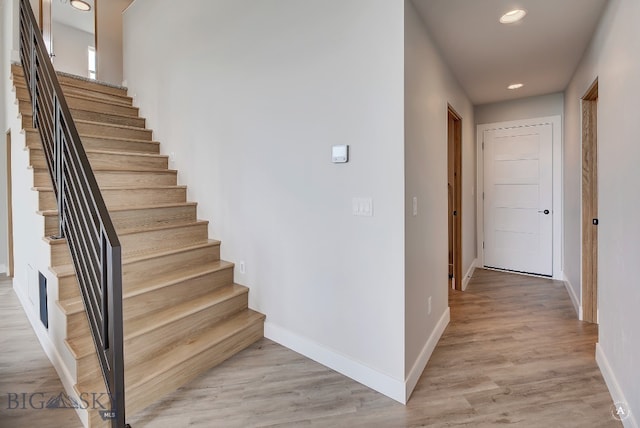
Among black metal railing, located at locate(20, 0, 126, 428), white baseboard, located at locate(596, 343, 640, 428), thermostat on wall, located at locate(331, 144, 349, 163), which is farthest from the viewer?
thermostat on wall, located at locate(331, 144, 349, 163)

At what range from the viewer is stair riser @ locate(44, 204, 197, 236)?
2691mm

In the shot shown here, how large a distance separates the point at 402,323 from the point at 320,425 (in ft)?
2.29

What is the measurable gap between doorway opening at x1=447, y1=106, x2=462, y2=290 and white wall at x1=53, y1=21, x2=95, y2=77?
20.6 ft

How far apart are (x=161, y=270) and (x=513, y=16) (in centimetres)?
305

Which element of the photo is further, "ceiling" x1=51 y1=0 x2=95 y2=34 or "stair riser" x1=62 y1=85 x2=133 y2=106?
"ceiling" x1=51 y1=0 x2=95 y2=34

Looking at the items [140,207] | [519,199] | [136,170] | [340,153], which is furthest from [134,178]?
[519,199]

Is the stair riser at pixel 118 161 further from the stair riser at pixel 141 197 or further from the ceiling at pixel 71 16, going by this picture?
the ceiling at pixel 71 16

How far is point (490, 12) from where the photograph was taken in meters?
2.21

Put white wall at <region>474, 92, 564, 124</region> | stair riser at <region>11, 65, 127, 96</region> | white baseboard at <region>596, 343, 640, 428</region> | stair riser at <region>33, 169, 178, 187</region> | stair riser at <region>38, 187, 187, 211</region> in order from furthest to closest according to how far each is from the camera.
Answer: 1. white wall at <region>474, 92, 564, 124</region>
2. stair riser at <region>11, 65, 127, 96</region>
3. stair riser at <region>33, 169, 178, 187</region>
4. stair riser at <region>38, 187, 187, 211</region>
5. white baseboard at <region>596, 343, 640, 428</region>

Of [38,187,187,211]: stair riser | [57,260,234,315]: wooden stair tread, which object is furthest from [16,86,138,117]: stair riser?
[57,260,234,315]: wooden stair tread

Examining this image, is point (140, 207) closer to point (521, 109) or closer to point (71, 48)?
point (521, 109)

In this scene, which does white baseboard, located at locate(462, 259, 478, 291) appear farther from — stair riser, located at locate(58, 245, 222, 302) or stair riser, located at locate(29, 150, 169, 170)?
stair riser, located at locate(29, 150, 169, 170)

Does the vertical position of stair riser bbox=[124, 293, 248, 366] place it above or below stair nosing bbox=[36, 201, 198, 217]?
below

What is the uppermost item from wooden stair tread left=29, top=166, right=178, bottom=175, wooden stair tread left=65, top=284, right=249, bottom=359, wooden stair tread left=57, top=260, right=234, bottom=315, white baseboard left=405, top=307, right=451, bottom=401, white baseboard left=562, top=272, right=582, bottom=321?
wooden stair tread left=29, top=166, right=178, bottom=175
